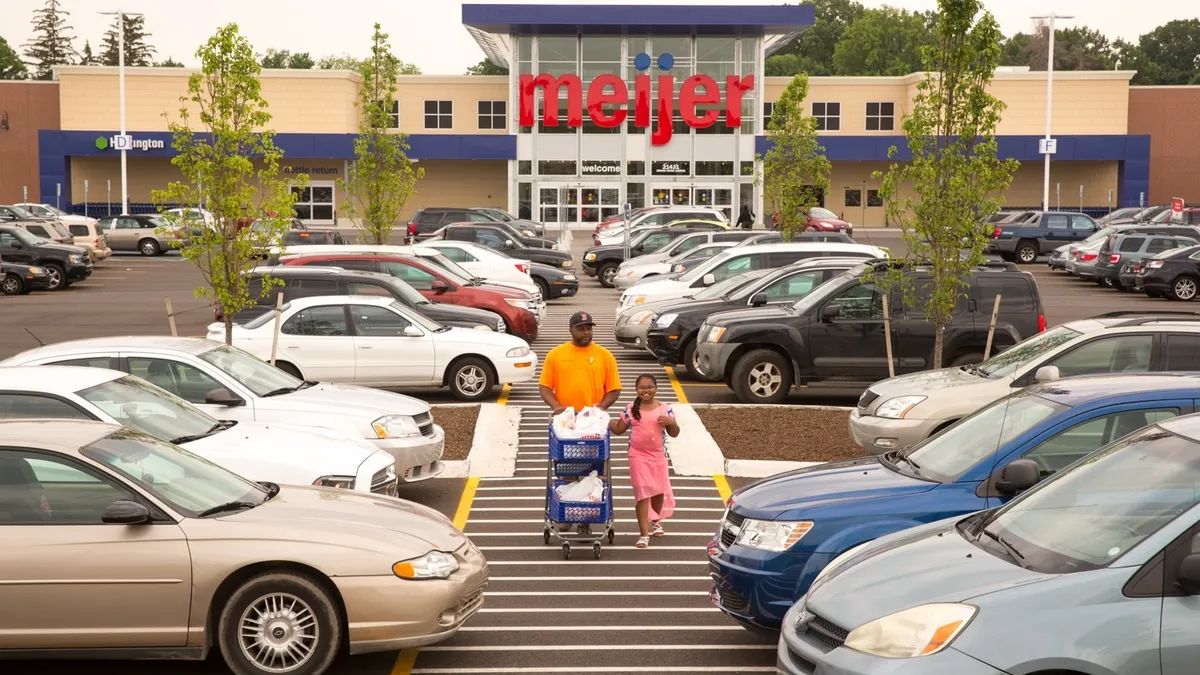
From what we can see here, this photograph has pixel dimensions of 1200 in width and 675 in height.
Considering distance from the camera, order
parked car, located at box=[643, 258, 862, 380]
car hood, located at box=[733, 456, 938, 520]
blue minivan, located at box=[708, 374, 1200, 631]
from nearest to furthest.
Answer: blue minivan, located at box=[708, 374, 1200, 631], car hood, located at box=[733, 456, 938, 520], parked car, located at box=[643, 258, 862, 380]

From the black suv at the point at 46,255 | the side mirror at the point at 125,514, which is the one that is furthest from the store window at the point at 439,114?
the side mirror at the point at 125,514

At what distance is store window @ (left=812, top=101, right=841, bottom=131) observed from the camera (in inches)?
2921

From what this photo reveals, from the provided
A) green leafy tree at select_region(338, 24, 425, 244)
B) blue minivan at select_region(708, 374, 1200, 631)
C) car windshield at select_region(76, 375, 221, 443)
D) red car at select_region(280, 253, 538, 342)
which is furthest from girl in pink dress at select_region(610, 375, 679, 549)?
green leafy tree at select_region(338, 24, 425, 244)

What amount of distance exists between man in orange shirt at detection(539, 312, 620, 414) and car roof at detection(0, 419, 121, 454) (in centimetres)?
350

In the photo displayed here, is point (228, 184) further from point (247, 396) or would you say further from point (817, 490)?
point (817, 490)

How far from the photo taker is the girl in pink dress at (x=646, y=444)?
1006 centimetres

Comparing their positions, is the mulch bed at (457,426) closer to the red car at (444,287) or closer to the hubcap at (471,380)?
the hubcap at (471,380)

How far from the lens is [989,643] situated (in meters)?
5.13

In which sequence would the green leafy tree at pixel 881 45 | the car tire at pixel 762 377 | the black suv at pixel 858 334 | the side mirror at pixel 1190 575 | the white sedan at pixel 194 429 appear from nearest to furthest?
1. the side mirror at pixel 1190 575
2. the white sedan at pixel 194 429
3. the black suv at pixel 858 334
4. the car tire at pixel 762 377
5. the green leafy tree at pixel 881 45

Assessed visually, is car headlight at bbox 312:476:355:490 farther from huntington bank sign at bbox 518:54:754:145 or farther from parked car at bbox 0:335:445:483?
huntington bank sign at bbox 518:54:754:145

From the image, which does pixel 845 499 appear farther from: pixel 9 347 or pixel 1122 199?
pixel 1122 199

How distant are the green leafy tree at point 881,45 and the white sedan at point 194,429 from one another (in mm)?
106707

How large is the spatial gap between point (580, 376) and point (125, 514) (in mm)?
4173

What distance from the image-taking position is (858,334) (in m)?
17.2
